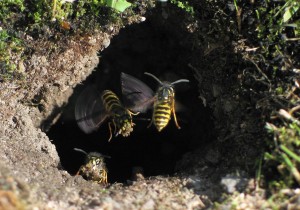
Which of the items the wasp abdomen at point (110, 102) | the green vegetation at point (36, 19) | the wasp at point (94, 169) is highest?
the green vegetation at point (36, 19)

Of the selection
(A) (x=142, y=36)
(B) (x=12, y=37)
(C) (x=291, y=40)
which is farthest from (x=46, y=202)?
(A) (x=142, y=36)

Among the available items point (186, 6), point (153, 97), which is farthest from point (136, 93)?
point (186, 6)

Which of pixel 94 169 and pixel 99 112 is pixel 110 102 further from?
pixel 94 169

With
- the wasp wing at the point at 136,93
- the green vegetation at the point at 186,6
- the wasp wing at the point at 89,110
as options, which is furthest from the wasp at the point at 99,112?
the green vegetation at the point at 186,6

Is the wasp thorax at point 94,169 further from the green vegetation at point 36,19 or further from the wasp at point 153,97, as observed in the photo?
the green vegetation at point 36,19

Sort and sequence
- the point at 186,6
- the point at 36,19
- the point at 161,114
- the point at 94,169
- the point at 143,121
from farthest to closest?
the point at 143,121
the point at 94,169
the point at 161,114
the point at 186,6
the point at 36,19

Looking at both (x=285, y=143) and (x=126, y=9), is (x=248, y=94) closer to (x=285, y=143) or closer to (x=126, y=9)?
(x=285, y=143)

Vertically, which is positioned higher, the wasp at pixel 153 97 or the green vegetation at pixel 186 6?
the green vegetation at pixel 186 6
